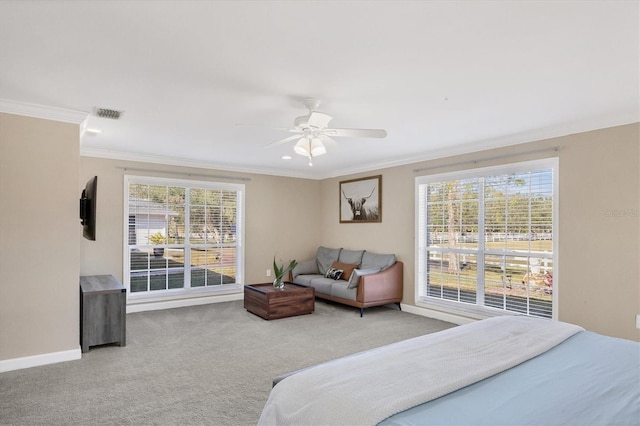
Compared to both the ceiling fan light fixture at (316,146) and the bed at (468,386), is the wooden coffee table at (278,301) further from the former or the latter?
the bed at (468,386)

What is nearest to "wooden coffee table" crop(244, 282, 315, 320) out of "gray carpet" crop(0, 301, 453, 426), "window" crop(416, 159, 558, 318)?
"gray carpet" crop(0, 301, 453, 426)

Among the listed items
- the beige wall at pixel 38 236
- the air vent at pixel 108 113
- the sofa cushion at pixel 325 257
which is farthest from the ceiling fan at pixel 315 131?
the sofa cushion at pixel 325 257

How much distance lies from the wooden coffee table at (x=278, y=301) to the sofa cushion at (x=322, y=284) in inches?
19.2

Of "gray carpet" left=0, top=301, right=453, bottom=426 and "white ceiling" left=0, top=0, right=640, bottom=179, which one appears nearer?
"white ceiling" left=0, top=0, right=640, bottom=179

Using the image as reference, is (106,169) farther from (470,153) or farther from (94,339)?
(470,153)

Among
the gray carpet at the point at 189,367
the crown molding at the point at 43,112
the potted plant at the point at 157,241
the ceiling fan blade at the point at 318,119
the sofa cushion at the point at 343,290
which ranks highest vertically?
the crown molding at the point at 43,112

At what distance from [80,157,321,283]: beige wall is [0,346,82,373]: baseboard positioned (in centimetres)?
198

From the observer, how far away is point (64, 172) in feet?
12.0

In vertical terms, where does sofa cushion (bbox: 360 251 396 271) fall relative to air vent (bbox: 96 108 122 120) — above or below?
below

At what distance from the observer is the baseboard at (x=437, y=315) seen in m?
5.07

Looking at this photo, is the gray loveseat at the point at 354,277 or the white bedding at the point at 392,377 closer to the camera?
the white bedding at the point at 392,377

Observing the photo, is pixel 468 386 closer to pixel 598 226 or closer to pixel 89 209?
pixel 598 226

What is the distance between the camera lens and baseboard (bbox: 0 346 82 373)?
3.36 m

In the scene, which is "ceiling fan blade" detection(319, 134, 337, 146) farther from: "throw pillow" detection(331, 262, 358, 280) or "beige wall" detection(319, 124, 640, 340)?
"throw pillow" detection(331, 262, 358, 280)
